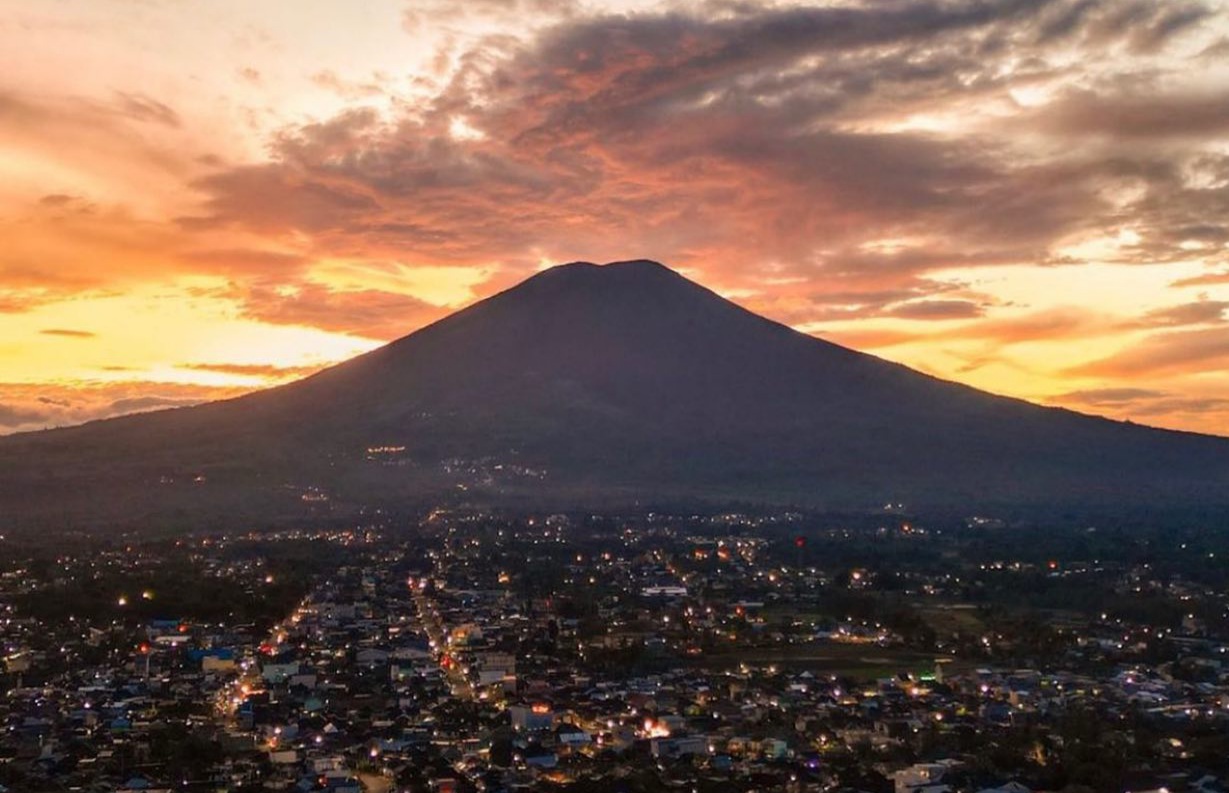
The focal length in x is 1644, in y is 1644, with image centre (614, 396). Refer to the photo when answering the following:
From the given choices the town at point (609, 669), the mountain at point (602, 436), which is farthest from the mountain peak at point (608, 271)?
the town at point (609, 669)

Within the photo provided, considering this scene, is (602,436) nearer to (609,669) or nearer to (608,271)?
(608,271)

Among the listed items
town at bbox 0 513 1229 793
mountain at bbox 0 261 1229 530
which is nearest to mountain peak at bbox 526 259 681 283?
mountain at bbox 0 261 1229 530

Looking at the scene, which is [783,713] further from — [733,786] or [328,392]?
[328,392]

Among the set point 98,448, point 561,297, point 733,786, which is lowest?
point 733,786

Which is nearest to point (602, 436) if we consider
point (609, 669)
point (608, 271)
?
point (608, 271)

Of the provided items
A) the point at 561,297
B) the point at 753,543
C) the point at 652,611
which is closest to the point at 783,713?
the point at 652,611

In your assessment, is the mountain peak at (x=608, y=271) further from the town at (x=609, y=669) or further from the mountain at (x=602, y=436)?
the town at (x=609, y=669)
